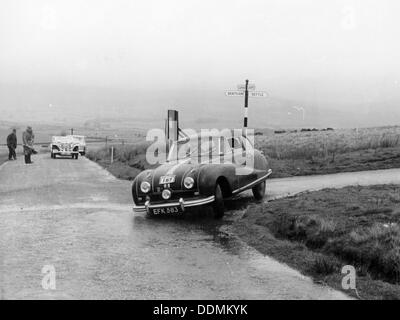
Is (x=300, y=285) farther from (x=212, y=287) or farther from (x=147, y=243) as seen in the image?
(x=147, y=243)

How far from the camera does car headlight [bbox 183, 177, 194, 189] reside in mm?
10461

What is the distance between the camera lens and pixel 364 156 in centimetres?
2078

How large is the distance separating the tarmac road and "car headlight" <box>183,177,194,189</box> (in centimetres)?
70

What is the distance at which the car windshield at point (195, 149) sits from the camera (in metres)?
11.7

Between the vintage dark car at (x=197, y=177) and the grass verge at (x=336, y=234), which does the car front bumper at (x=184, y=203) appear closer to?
the vintage dark car at (x=197, y=177)

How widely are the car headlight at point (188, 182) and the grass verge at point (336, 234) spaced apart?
1.17 meters

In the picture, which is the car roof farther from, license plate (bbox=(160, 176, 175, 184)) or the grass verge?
the grass verge

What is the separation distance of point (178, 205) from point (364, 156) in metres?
12.6

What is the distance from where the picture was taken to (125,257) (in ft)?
24.3

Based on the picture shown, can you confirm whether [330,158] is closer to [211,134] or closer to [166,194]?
[211,134]

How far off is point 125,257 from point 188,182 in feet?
11.0

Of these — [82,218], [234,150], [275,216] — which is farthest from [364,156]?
[82,218]

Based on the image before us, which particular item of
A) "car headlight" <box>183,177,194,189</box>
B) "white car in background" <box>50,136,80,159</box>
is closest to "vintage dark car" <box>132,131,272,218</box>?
"car headlight" <box>183,177,194,189</box>

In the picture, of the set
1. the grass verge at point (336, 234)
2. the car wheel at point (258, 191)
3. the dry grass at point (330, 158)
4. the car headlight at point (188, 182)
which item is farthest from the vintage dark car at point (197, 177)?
the dry grass at point (330, 158)
